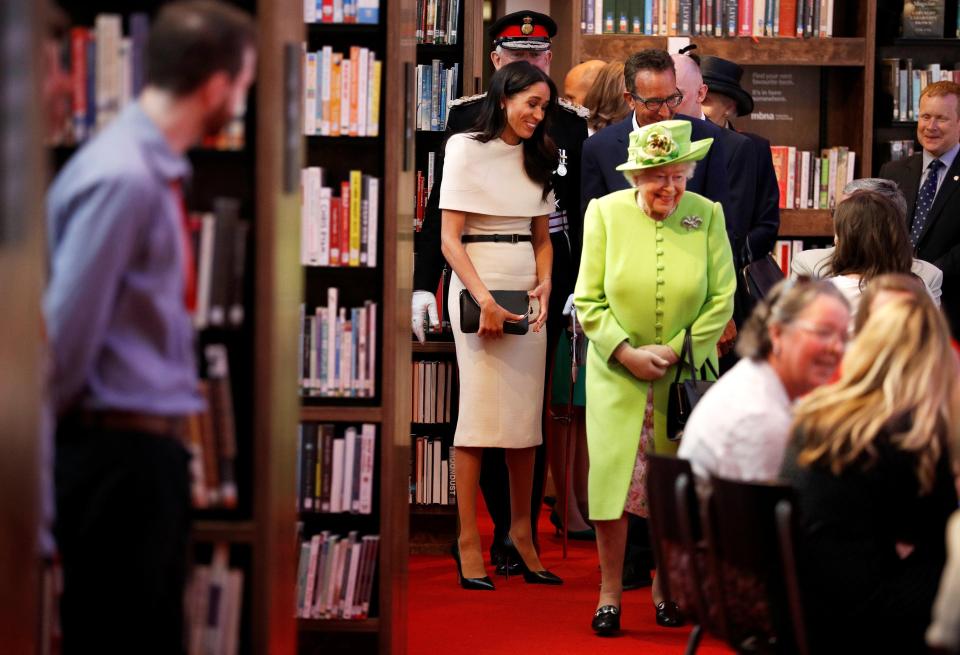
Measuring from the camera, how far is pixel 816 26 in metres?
7.85

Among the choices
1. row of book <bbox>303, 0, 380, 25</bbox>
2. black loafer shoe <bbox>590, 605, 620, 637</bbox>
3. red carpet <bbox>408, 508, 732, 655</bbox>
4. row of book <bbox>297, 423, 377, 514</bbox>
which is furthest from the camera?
black loafer shoe <bbox>590, 605, 620, 637</bbox>

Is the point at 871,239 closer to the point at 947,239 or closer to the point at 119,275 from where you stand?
the point at 947,239

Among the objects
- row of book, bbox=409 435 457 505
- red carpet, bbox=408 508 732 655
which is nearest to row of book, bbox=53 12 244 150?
red carpet, bbox=408 508 732 655

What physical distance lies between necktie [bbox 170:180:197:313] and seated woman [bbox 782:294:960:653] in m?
1.26

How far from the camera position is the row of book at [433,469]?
6227mm

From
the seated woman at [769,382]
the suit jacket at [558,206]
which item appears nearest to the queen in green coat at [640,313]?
the suit jacket at [558,206]

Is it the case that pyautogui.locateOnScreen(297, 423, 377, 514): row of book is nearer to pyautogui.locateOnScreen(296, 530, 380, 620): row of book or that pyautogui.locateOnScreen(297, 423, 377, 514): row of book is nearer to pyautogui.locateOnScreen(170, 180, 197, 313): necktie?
pyautogui.locateOnScreen(296, 530, 380, 620): row of book

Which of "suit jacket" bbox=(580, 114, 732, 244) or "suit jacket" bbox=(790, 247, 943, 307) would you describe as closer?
"suit jacket" bbox=(790, 247, 943, 307)

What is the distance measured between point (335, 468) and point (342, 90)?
108 centimetres

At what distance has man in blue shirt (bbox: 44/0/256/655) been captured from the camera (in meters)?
2.32

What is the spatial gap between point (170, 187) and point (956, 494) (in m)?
1.71

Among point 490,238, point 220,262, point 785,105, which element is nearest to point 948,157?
point 785,105

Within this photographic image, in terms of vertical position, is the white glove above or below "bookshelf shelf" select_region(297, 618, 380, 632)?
above

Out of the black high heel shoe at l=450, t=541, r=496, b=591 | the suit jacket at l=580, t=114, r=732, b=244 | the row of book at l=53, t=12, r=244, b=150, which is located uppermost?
the row of book at l=53, t=12, r=244, b=150
